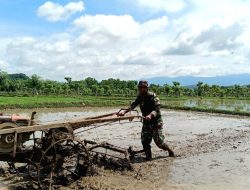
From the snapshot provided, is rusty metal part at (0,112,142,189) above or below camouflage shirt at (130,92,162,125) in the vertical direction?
below

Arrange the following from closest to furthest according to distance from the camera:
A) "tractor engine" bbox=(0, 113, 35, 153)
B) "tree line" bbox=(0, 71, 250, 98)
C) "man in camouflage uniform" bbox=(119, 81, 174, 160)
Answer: "tractor engine" bbox=(0, 113, 35, 153), "man in camouflage uniform" bbox=(119, 81, 174, 160), "tree line" bbox=(0, 71, 250, 98)

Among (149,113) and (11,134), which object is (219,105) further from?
(11,134)

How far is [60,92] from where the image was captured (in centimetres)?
5941

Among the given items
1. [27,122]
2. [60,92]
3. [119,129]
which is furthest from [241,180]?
[60,92]

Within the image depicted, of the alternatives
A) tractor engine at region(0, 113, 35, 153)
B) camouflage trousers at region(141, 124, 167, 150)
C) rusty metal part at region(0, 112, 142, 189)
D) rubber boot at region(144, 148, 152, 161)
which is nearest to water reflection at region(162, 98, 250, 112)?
rubber boot at region(144, 148, 152, 161)

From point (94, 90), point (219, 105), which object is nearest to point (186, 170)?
point (219, 105)

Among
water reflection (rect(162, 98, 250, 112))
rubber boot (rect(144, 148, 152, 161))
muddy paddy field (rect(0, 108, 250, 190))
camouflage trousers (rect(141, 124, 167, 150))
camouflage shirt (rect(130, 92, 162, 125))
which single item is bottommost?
muddy paddy field (rect(0, 108, 250, 190))

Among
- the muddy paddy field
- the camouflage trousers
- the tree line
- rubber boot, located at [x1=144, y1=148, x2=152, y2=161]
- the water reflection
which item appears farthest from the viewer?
the tree line

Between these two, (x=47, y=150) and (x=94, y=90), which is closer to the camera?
(x=47, y=150)

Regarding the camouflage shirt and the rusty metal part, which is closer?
the rusty metal part

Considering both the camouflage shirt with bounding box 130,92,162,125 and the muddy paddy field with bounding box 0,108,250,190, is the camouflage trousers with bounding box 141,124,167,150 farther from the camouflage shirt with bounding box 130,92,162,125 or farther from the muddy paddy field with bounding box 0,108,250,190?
the muddy paddy field with bounding box 0,108,250,190

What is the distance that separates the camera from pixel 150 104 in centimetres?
959

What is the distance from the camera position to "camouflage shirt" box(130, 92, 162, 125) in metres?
9.54

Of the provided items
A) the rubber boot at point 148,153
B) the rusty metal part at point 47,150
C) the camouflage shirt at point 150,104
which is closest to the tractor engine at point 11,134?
the rusty metal part at point 47,150
